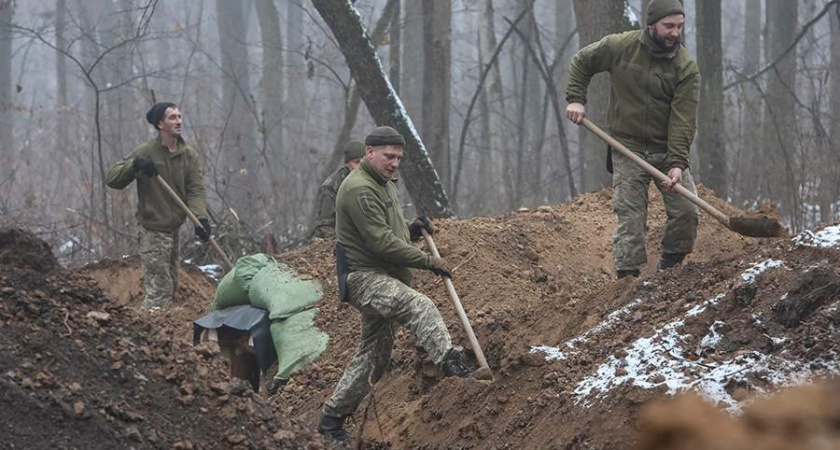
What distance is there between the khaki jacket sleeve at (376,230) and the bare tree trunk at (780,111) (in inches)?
274

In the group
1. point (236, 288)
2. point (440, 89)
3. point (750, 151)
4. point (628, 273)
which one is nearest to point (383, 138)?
point (628, 273)

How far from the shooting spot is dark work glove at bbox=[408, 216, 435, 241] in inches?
306

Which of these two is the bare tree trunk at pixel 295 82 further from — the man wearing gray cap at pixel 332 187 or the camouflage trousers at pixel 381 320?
the camouflage trousers at pixel 381 320

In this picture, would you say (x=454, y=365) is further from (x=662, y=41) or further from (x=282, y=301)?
(x=282, y=301)

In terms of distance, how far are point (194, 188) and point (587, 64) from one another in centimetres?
422

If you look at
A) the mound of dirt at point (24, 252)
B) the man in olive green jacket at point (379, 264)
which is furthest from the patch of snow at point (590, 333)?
the mound of dirt at point (24, 252)

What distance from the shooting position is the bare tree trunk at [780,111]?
15492mm

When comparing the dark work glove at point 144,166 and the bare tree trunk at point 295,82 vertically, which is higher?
the bare tree trunk at point 295,82

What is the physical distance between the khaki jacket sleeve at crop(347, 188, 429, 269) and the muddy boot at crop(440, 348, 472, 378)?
0.56m

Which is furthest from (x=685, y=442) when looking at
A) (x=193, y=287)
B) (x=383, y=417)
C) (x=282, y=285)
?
(x=193, y=287)

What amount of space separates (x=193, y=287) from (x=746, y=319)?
7.60 m

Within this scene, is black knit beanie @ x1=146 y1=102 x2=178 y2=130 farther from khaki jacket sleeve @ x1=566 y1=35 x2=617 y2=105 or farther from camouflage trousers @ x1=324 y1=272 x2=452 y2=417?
camouflage trousers @ x1=324 y1=272 x2=452 y2=417

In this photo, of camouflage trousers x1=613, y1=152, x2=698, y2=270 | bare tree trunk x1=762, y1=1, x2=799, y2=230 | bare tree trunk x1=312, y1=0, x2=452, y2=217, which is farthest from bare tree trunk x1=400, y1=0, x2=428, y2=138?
camouflage trousers x1=613, y1=152, x2=698, y2=270

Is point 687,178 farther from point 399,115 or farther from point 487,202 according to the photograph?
point 487,202
